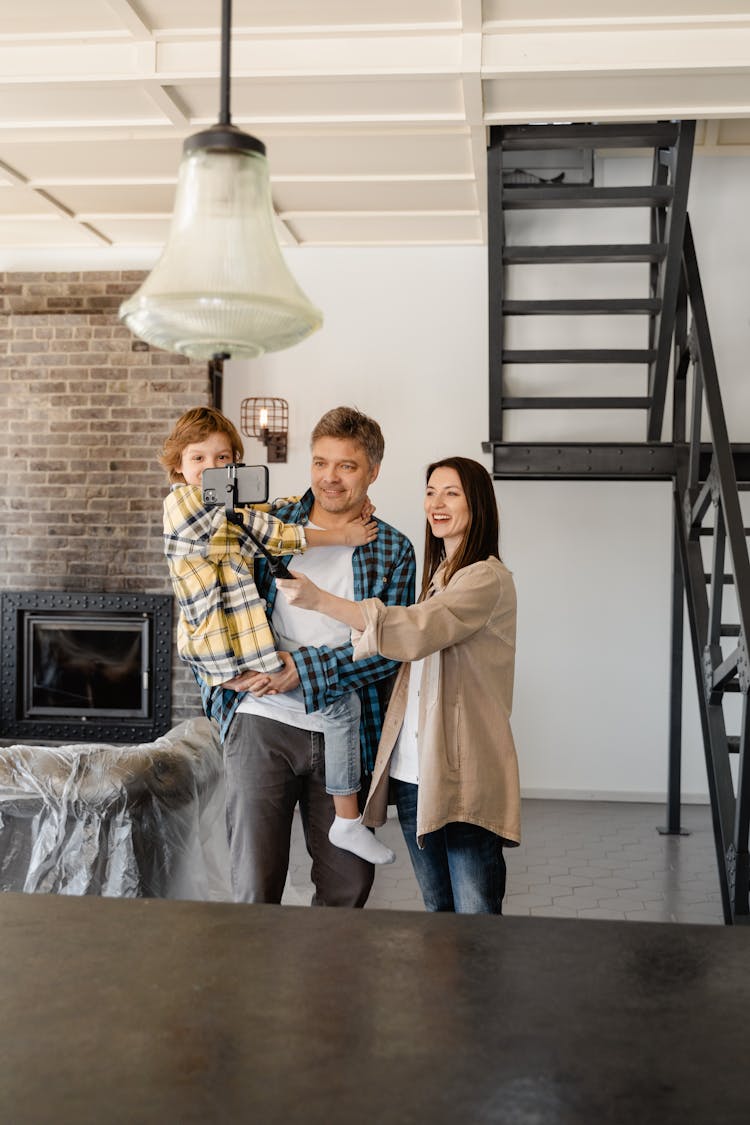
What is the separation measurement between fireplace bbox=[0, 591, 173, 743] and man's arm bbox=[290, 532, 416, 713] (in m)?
3.47

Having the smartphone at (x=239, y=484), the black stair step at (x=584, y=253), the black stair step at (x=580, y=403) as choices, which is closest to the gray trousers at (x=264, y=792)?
the smartphone at (x=239, y=484)

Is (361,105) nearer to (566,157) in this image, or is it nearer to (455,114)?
(455,114)

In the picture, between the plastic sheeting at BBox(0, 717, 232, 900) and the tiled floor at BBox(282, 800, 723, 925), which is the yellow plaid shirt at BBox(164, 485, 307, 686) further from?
the tiled floor at BBox(282, 800, 723, 925)

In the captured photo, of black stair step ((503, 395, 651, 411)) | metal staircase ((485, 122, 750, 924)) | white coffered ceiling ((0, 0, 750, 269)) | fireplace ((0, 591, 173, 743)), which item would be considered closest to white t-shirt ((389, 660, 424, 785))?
metal staircase ((485, 122, 750, 924))

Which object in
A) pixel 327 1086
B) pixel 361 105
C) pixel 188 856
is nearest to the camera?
pixel 327 1086

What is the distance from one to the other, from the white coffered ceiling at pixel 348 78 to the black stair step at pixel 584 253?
491 millimetres

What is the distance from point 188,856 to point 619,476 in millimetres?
2644

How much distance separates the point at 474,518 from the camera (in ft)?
7.78

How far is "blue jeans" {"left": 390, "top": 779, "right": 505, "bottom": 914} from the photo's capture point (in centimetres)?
223

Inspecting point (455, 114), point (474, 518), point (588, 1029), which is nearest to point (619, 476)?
point (455, 114)

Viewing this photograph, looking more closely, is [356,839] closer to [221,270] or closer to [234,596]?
[234,596]

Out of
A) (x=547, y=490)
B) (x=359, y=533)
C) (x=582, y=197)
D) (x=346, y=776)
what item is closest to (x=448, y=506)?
(x=359, y=533)

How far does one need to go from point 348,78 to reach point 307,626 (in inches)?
91.8

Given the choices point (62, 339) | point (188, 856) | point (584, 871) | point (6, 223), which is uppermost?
point (6, 223)
